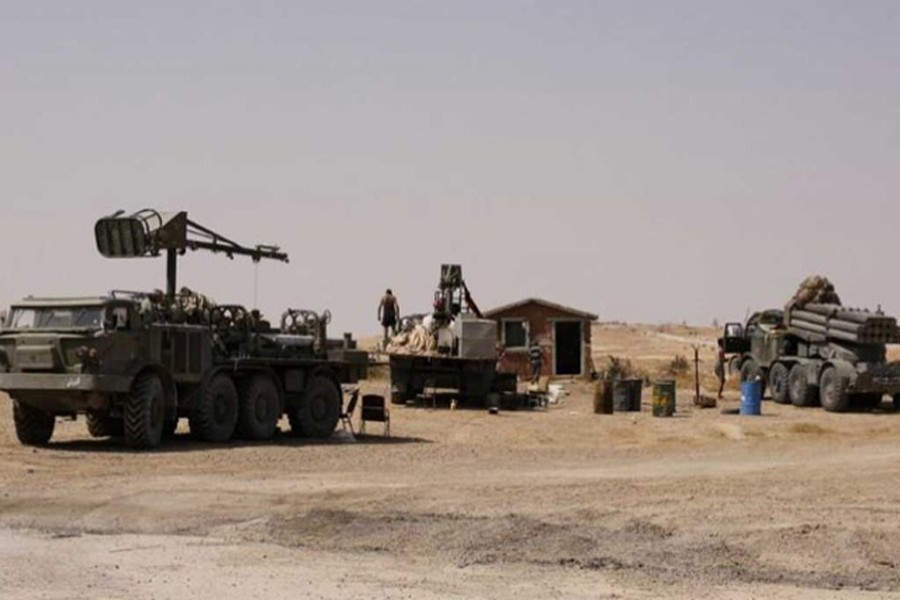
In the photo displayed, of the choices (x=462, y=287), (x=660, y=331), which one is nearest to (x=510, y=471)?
(x=462, y=287)

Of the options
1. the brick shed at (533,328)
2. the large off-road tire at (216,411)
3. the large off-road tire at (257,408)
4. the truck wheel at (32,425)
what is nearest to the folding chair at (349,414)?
the large off-road tire at (257,408)

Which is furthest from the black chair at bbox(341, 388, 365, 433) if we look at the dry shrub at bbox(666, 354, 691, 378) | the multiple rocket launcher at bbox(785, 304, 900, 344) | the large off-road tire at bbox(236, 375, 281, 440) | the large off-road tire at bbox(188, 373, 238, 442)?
the dry shrub at bbox(666, 354, 691, 378)

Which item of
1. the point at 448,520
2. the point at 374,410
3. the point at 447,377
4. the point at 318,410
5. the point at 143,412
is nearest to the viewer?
the point at 448,520

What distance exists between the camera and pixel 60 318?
22750 mm

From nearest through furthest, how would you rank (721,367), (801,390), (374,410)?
(374,410), (801,390), (721,367)

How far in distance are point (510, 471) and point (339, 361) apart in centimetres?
710

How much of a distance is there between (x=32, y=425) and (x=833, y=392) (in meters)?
18.7

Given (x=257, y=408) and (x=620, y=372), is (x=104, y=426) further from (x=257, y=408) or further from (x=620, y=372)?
(x=620, y=372)

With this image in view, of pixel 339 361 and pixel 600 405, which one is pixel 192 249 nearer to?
pixel 339 361

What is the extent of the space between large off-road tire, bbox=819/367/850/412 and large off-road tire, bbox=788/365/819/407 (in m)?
0.81

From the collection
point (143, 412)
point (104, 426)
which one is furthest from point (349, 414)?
point (143, 412)

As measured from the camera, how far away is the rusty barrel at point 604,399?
34250 millimetres

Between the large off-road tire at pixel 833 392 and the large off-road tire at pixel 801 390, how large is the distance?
809 mm

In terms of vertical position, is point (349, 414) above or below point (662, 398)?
below
